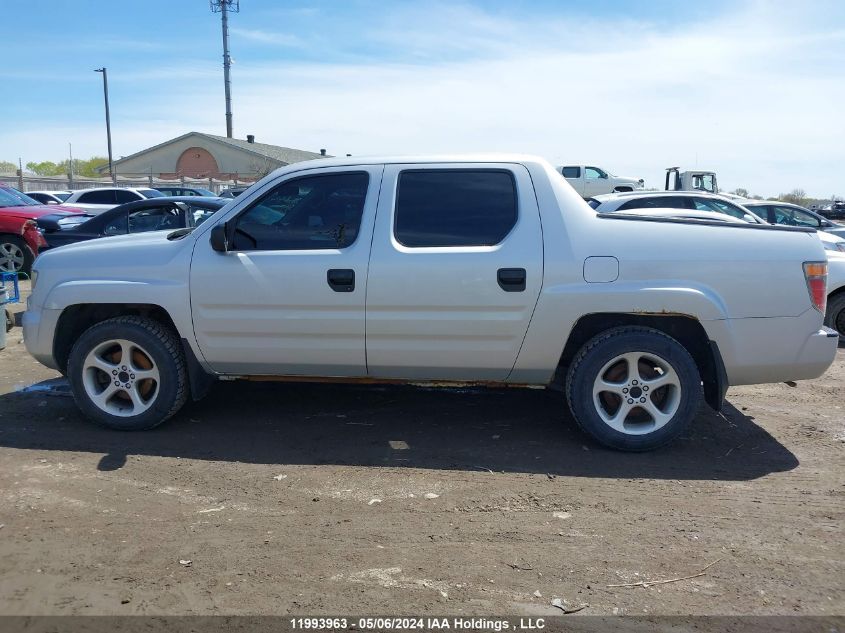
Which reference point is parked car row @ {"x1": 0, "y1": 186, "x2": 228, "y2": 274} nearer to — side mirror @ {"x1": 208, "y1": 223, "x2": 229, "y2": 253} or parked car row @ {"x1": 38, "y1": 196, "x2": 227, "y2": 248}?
parked car row @ {"x1": 38, "y1": 196, "x2": 227, "y2": 248}

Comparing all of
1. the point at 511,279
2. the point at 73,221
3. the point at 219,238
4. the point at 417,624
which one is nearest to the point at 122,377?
the point at 219,238

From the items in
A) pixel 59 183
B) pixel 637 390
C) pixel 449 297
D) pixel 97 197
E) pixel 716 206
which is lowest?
pixel 637 390

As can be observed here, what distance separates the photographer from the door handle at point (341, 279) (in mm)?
4824

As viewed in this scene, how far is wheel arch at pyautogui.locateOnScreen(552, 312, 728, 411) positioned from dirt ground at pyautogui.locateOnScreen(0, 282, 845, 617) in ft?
1.60

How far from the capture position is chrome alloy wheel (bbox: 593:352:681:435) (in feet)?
15.6

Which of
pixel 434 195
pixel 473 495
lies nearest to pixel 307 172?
pixel 434 195

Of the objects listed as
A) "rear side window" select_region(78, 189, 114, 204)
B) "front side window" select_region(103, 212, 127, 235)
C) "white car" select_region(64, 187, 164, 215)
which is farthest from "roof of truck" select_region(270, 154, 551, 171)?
"rear side window" select_region(78, 189, 114, 204)

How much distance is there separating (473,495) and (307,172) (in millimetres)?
2462

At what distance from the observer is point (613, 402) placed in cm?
490

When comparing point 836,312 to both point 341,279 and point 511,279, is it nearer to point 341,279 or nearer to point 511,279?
point 511,279

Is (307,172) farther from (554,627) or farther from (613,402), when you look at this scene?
(554,627)

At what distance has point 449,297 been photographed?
4730 millimetres

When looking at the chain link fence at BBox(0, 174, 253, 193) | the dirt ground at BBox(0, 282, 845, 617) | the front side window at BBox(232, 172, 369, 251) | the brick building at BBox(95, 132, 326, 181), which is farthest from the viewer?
the brick building at BBox(95, 132, 326, 181)

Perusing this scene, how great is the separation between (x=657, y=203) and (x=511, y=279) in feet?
24.7
